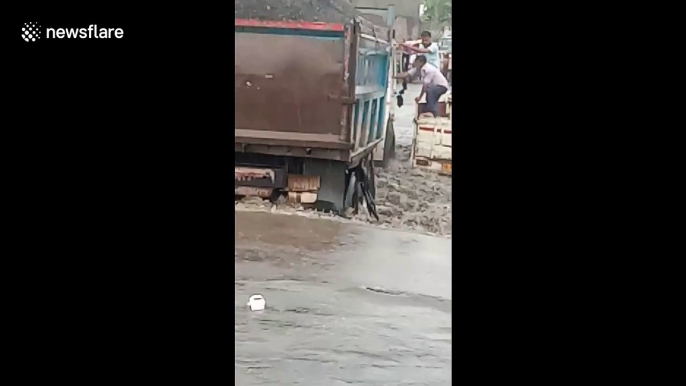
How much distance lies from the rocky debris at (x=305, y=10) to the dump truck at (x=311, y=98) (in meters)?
0.01

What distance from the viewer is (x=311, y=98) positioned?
1.90m

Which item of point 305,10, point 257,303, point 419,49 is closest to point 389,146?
point 419,49

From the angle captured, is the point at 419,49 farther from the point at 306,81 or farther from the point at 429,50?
the point at 306,81

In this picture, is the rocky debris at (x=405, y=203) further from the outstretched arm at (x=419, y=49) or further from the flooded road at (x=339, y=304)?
the outstretched arm at (x=419, y=49)

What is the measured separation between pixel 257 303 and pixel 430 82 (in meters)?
0.71

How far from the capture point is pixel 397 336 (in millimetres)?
1883

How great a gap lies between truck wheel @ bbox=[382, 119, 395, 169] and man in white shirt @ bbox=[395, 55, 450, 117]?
0.11m

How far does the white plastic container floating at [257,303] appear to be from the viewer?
1887 mm
